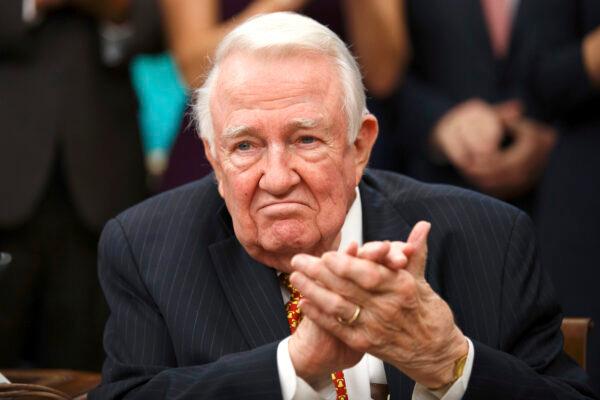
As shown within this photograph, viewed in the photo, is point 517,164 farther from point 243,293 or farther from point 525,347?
point 243,293

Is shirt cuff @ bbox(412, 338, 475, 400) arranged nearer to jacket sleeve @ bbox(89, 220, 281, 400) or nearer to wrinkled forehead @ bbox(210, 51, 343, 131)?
jacket sleeve @ bbox(89, 220, 281, 400)

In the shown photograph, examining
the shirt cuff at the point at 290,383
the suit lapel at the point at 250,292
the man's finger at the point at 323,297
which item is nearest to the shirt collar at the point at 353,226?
the suit lapel at the point at 250,292

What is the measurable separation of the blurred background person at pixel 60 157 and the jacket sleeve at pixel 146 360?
5.32ft

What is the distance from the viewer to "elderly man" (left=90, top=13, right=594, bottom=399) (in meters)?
2.75

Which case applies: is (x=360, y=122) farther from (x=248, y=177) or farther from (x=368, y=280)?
(x=368, y=280)

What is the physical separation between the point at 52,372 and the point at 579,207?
7.11 feet

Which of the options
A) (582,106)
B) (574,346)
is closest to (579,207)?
(582,106)

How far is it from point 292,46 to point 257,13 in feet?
5.62

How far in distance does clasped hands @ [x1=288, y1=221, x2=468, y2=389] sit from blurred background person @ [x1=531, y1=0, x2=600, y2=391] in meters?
1.93

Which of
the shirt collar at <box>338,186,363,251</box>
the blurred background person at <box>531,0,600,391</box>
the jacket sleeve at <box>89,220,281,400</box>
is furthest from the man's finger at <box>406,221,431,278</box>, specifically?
the blurred background person at <box>531,0,600,391</box>

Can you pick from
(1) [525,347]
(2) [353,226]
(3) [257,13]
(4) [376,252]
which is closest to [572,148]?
(3) [257,13]

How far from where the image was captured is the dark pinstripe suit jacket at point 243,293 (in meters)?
2.95

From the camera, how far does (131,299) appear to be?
3199 millimetres

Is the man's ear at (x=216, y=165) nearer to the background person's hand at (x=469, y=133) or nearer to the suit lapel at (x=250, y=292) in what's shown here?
the suit lapel at (x=250, y=292)
